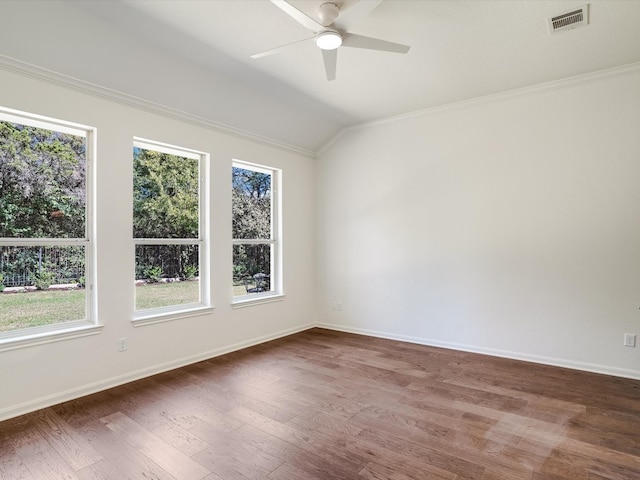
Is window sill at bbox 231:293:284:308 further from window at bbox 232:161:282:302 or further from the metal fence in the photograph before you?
the metal fence

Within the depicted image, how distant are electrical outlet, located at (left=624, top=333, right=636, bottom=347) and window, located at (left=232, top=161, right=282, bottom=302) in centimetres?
387

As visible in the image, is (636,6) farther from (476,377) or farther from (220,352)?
(220,352)

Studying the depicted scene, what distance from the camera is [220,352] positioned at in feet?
A: 13.7

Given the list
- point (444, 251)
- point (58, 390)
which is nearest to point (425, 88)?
point (444, 251)

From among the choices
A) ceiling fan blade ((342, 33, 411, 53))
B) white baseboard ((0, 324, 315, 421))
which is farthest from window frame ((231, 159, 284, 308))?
ceiling fan blade ((342, 33, 411, 53))

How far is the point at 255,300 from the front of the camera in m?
4.62

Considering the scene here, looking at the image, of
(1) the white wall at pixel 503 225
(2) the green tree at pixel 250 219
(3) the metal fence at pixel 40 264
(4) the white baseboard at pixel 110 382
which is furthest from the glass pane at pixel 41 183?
(1) the white wall at pixel 503 225

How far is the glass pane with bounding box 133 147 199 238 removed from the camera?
11.8ft

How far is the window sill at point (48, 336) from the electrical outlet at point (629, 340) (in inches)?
192

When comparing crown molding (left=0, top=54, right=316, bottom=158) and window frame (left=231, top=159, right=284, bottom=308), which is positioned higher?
crown molding (left=0, top=54, right=316, bottom=158)

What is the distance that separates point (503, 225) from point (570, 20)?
202cm

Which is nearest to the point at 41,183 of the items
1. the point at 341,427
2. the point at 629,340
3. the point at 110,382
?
the point at 110,382

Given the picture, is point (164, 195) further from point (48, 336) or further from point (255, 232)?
point (48, 336)

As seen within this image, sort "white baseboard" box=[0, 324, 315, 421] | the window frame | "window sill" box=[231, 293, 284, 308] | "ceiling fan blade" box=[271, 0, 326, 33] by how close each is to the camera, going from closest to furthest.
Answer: "ceiling fan blade" box=[271, 0, 326, 33] < "white baseboard" box=[0, 324, 315, 421] < "window sill" box=[231, 293, 284, 308] < the window frame
